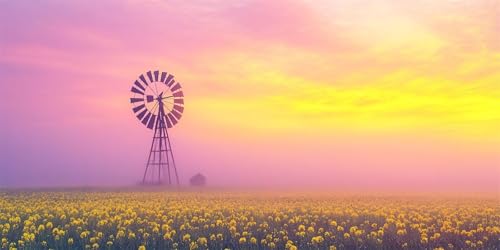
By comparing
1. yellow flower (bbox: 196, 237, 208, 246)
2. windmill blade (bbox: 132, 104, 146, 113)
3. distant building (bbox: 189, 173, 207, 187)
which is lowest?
yellow flower (bbox: 196, 237, 208, 246)

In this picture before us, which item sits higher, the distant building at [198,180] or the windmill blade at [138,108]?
the windmill blade at [138,108]

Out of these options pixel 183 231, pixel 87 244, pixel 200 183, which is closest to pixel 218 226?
pixel 183 231

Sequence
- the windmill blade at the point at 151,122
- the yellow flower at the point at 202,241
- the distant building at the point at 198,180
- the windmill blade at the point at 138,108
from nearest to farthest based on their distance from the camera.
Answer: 1. the yellow flower at the point at 202,241
2. the windmill blade at the point at 151,122
3. the windmill blade at the point at 138,108
4. the distant building at the point at 198,180

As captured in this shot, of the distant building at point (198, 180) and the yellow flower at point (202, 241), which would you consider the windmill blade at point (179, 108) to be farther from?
the yellow flower at point (202, 241)

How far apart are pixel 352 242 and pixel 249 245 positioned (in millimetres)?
2789

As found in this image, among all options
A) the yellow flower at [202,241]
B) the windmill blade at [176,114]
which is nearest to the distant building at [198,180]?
the windmill blade at [176,114]

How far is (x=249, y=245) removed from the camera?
15.4 meters

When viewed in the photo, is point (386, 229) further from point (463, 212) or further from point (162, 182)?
point (162, 182)

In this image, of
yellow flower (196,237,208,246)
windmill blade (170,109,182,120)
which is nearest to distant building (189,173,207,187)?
windmill blade (170,109,182,120)

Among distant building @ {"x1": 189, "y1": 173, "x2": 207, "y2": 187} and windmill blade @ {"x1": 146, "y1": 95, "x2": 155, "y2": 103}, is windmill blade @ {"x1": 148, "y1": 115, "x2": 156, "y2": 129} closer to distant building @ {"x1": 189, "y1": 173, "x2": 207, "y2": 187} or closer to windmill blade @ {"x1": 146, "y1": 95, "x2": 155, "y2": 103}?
windmill blade @ {"x1": 146, "y1": 95, "x2": 155, "y2": 103}

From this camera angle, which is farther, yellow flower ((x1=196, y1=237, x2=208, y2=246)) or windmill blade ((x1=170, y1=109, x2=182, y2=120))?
windmill blade ((x1=170, y1=109, x2=182, y2=120))

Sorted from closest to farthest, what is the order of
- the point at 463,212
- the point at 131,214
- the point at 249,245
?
1. the point at 249,245
2. the point at 131,214
3. the point at 463,212

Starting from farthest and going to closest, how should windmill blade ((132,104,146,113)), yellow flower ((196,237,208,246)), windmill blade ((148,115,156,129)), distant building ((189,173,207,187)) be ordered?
distant building ((189,173,207,187))
windmill blade ((132,104,146,113))
windmill blade ((148,115,156,129))
yellow flower ((196,237,208,246))

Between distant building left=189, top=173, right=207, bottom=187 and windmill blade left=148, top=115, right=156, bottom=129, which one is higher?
windmill blade left=148, top=115, right=156, bottom=129
